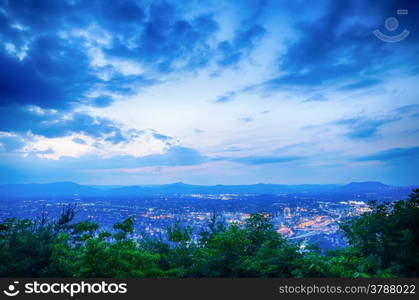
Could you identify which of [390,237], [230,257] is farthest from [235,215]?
[230,257]

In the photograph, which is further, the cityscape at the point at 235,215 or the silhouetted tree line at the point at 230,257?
the cityscape at the point at 235,215

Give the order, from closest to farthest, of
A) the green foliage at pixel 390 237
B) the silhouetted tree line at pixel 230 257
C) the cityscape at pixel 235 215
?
the silhouetted tree line at pixel 230 257 → the green foliage at pixel 390 237 → the cityscape at pixel 235 215

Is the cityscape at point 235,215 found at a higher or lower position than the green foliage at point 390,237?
lower

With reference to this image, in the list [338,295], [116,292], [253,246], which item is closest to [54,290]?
[116,292]

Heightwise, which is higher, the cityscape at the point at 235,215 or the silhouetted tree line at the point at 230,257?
the silhouetted tree line at the point at 230,257

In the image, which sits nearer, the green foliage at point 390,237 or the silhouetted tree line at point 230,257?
the silhouetted tree line at point 230,257

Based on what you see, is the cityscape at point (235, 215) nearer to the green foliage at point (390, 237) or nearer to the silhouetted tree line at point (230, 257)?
the green foliage at point (390, 237)

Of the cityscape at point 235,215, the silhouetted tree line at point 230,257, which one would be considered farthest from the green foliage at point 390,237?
the cityscape at point 235,215

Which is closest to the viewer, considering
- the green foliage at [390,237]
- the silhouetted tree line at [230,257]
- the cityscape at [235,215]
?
the silhouetted tree line at [230,257]

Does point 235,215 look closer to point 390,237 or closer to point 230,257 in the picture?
point 390,237

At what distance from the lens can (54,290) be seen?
5.57m

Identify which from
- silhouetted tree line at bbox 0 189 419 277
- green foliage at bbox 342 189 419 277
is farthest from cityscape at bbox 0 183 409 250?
silhouetted tree line at bbox 0 189 419 277

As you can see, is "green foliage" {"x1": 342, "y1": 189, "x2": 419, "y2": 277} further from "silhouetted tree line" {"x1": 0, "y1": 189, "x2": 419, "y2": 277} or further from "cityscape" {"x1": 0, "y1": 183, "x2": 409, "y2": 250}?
"cityscape" {"x1": 0, "y1": 183, "x2": 409, "y2": 250}

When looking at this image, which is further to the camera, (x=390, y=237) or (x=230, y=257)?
(x=390, y=237)
